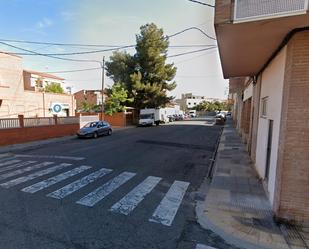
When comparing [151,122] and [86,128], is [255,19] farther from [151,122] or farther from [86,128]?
[151,122]

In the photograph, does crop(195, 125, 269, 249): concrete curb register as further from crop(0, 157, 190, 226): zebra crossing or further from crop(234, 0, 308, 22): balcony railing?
crop(234, 0, 308, 22): balcony railing

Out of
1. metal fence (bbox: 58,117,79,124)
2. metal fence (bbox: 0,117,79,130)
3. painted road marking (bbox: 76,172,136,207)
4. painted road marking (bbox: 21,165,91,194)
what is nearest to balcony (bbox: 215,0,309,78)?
painted road marking (bbox: 76,172,136,207)

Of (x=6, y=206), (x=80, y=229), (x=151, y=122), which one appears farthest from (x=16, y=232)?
(x=151, y=122)

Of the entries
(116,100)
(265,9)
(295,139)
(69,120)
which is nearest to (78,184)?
(295,139)

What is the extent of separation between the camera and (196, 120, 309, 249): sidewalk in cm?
405

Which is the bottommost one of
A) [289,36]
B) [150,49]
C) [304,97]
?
[304,97]

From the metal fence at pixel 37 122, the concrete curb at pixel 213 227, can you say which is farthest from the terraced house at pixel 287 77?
the metal fence at pixel 37 122

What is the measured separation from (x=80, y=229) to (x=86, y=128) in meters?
15.2

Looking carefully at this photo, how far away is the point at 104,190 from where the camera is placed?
20.4 feet

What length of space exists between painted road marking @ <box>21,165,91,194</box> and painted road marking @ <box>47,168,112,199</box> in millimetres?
547

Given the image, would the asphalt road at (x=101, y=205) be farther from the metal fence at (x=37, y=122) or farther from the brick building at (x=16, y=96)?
the brick building at (x=16, y=96)

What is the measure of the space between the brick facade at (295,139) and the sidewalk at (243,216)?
44 cm

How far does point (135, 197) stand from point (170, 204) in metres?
0.91

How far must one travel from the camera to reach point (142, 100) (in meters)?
34.1
